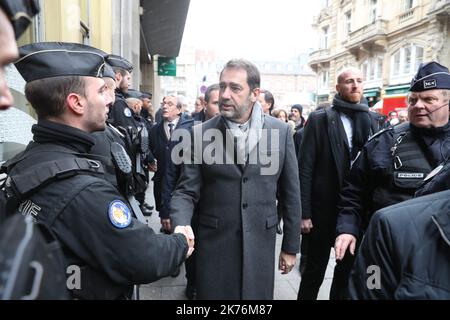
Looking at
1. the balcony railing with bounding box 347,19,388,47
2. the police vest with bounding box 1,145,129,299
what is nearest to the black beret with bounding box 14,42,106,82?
the police vest with bounding box 1,145,129,299

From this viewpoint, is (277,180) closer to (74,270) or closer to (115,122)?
(74,270)

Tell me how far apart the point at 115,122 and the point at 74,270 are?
2.64m

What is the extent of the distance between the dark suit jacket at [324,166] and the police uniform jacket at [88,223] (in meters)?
2.06

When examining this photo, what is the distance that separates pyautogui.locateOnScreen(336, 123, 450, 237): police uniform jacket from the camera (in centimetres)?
234

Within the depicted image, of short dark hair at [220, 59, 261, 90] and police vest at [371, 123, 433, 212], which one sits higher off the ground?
short dark hair at [220, 59, 261, 90]

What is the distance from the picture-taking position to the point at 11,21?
84 centimetres

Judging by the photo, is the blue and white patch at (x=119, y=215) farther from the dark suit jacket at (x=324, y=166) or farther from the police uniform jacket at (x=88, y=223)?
the dark suit jacket at (x=324, y=166)

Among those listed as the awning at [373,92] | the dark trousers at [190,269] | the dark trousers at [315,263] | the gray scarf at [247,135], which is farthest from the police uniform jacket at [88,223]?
the awning at [373,92]

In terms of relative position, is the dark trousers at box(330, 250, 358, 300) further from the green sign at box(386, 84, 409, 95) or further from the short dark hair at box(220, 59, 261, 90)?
the green sign at box(386, 84, 409, 95)

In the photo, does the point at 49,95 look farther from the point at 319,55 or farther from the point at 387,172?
the point at 319,55

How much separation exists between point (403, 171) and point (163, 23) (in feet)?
45.4

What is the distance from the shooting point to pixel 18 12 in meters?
0.85
